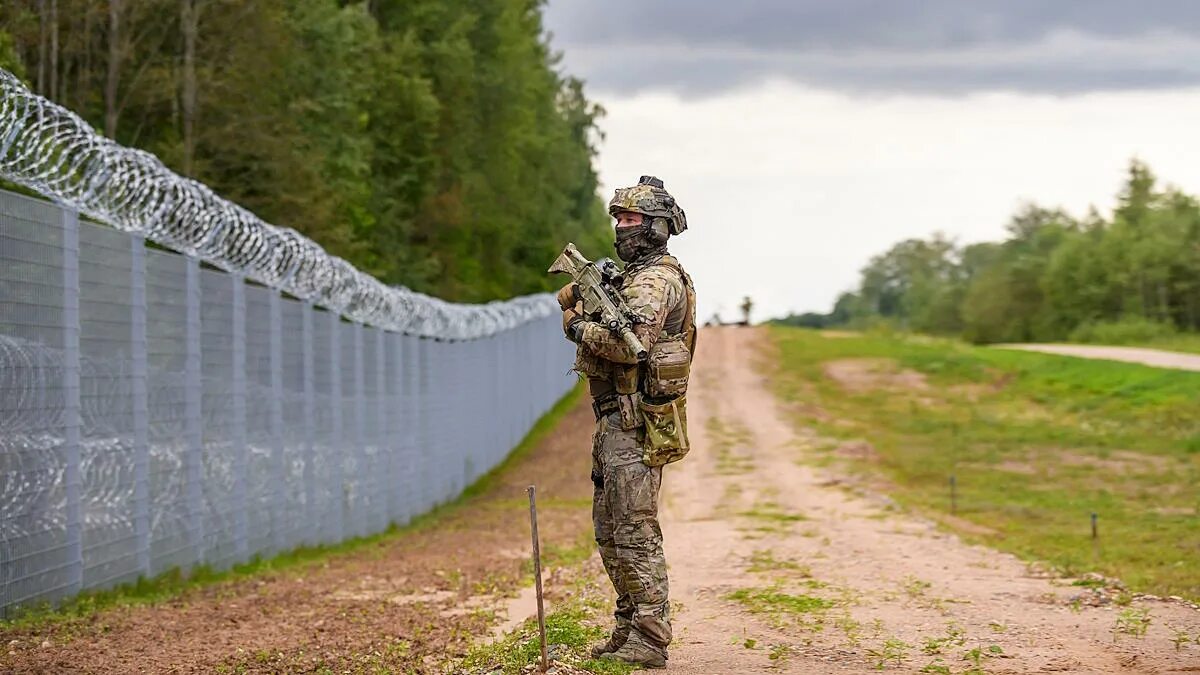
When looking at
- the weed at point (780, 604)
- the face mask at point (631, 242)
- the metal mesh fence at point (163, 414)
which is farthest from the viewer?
the metal mesh fence at point (163, 414)

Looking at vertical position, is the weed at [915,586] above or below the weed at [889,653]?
below

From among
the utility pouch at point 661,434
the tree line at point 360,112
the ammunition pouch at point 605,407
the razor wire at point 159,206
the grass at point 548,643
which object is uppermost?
the tree line at point 360,112

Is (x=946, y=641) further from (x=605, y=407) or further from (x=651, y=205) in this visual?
(x=651, y=205)

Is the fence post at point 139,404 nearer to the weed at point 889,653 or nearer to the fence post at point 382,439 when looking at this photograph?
the weed at point 889,653

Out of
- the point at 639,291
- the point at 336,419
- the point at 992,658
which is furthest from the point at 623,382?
the point at 336,419

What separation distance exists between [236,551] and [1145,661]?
862 centimetres

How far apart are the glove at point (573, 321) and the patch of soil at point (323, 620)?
1988 millimetres

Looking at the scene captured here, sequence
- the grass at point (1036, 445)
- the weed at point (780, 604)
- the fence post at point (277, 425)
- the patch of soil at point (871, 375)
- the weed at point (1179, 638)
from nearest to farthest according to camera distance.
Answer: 1. the weed at point (1179, 638)
2. the weed at point (780, 604)
3. the fence post at point (277, 425)
4. the grass at point (1036, 445)
5. the patch of soil at point (871, 375)

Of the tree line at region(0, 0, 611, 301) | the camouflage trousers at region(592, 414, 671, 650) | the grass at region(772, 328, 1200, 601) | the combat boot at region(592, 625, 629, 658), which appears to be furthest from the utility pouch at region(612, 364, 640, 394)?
the tree line at region(0, 0, 611, 301)

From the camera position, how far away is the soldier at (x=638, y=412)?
316 inches

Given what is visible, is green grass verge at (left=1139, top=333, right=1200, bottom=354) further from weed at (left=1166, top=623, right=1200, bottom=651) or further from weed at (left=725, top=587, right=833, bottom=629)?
weed at (left=1166, top=623, right=1200, bottom=651)

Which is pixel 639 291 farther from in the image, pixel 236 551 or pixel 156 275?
pixel 236 551

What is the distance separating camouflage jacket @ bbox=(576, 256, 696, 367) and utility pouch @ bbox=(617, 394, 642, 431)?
20 centimetres

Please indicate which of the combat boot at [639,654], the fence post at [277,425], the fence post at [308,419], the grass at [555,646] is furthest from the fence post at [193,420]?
the combat boot at [639,654]
